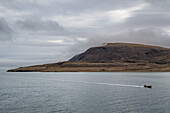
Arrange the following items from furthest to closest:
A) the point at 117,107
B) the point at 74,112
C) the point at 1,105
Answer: the point at 1,105 < the point at 117,107 < the point at 74,112

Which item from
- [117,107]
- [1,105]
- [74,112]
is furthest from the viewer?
[1,105]

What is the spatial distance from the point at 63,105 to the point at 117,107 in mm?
12950

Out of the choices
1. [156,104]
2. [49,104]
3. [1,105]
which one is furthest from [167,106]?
[1,105]

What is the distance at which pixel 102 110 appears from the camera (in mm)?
49125

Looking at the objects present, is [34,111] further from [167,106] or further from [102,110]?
[167,106]

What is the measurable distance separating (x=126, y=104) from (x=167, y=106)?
956 cm

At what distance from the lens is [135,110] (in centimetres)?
4884

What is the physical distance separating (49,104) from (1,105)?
38.0 ft

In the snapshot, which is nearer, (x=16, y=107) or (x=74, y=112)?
(x=74, y=112)

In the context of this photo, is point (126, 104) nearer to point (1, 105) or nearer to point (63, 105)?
point (63, 105)

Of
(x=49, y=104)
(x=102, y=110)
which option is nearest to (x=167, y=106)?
(x=102, y=110)

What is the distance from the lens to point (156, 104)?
5569 centimetres

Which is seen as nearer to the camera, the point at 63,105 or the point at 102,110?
the point at 102,110

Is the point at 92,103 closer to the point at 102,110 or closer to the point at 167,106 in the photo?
the point at 102,110
